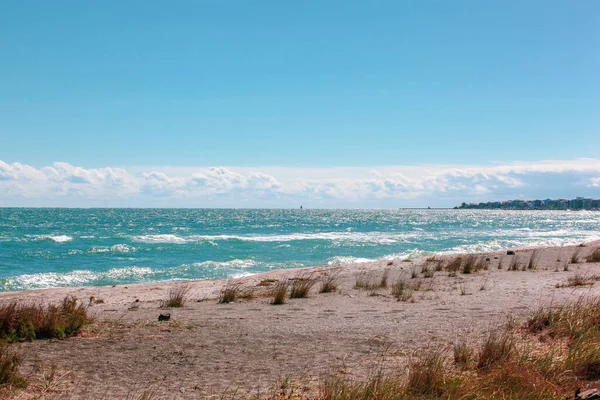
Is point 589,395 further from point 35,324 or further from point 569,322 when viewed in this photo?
point 35,324

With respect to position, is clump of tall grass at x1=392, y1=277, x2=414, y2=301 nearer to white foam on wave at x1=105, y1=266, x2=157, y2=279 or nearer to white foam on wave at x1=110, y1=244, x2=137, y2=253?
white foam on wave at x1=105, y1=266, x2=157, y2=279

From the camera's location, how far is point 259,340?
8023mm

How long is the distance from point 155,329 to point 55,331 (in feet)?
5.17

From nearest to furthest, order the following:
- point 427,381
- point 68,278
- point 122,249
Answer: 1. point 427,381
2. point 68,278
3. point 122,249

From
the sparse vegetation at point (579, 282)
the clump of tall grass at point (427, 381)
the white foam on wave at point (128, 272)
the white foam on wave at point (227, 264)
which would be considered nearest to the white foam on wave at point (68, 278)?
the white foam on wave at point (128, 272)

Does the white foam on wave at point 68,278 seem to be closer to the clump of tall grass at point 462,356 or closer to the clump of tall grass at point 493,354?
the clump of tall grass at point 462,356

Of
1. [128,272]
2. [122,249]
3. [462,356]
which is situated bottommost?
[128,272]

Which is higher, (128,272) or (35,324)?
(35,324)

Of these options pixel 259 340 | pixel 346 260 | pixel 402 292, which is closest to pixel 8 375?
pixel 259 340

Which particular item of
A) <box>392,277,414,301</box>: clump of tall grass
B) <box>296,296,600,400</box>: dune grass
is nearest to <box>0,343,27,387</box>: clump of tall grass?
<box>296,296,600,400</box>: dune grass

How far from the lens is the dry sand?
6.03 meters

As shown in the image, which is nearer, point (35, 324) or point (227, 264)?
point (35, 324)

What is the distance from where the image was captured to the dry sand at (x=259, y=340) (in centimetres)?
603

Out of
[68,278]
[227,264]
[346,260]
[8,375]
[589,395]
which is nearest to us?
[589,395]
